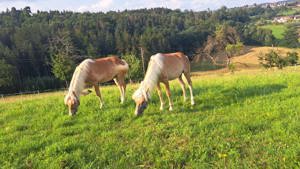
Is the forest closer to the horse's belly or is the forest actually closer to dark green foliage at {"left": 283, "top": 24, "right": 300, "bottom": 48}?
dark green foliage at {"left": 283, "top": 24, "right": 300, "bottom": 48}

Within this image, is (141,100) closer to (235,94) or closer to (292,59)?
(235,94)

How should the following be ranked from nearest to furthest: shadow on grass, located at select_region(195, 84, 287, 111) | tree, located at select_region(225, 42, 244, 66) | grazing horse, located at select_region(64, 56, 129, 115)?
grazing horse, located at select_region(64, 56, 129, 115)
shadow on grass, located at select_region(195, 84, 287, 111)
tree, located at select_region(225, 42, 244, 66)

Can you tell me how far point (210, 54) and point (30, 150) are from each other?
9736 centimetres

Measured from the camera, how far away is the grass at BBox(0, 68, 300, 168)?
265 inches

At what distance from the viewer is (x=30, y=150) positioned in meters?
7.85

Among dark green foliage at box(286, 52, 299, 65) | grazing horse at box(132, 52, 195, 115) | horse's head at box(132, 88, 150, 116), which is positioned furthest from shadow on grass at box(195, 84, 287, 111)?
dark green foliage at box(286, 52, 299, 65)

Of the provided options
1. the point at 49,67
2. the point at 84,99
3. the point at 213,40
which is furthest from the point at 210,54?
the point at 84,99

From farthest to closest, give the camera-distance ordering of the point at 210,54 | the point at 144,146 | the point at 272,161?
1. the point at 210,54
2. the point at 144,146
3. the point at 272,161

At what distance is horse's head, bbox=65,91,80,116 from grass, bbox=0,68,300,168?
28 centimetres

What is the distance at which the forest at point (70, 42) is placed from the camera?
6612cm

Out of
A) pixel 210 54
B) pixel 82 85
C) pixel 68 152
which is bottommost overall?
pixel 210 54

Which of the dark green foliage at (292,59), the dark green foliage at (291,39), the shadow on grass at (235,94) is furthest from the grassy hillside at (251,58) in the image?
the shadow on grass at (235,94)

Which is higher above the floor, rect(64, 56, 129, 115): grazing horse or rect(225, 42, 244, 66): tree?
rect(64, 56, 129, 115): grazing horse

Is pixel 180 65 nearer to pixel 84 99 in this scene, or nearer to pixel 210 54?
pixel 84 99
